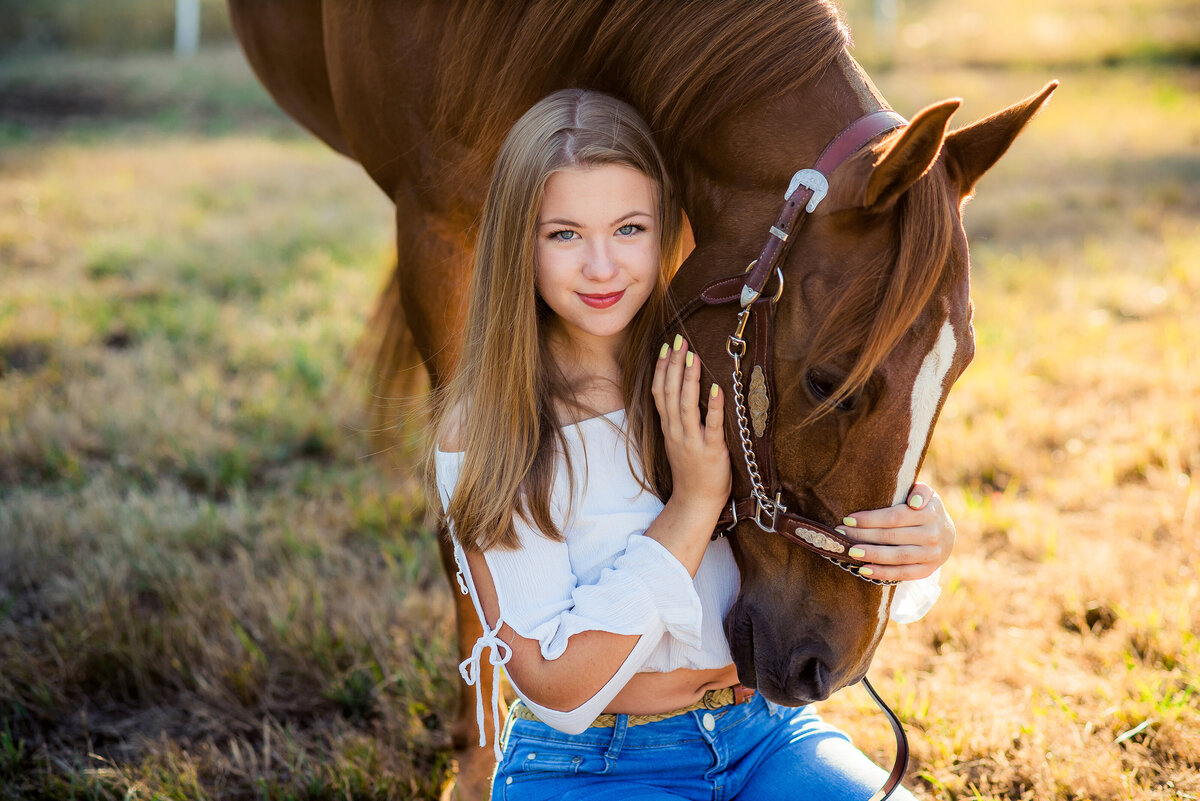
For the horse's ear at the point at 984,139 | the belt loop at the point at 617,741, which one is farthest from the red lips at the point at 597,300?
the belt loop at the point at 617,741

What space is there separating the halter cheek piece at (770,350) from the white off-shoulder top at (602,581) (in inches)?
7.2

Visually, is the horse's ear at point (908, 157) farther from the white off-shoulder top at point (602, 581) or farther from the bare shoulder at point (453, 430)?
the bare shoulder at point (453, 430)

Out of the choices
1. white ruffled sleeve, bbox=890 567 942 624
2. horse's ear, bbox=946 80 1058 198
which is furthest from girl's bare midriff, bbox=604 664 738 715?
horse's ear, bbox=946 80 1058 198

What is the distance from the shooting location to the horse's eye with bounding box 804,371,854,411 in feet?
4.35

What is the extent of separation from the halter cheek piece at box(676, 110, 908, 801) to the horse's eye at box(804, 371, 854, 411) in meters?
0.07

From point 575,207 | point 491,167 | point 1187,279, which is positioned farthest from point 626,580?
point 1187,279

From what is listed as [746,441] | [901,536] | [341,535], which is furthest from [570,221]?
[341,535]

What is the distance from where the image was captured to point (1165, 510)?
2824 millimetres

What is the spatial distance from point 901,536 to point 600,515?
1.59ft

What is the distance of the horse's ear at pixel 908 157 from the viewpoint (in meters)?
1.14

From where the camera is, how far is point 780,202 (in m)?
1.45

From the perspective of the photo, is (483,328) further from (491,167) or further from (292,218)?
(292,218)

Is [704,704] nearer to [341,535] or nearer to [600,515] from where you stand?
[600,515]

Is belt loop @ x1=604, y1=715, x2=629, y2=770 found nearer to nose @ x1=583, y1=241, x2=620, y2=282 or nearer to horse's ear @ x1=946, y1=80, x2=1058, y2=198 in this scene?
nose @ x1=583, y1=241, x2=620, y2=282
